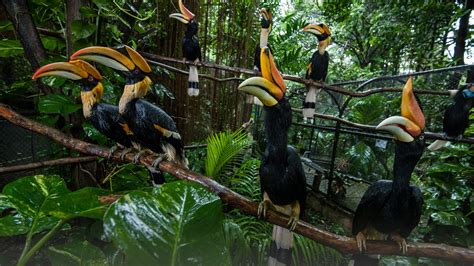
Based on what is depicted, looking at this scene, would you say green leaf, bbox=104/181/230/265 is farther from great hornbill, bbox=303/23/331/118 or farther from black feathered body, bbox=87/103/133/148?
great hornbill, bbox=303/23/331/118

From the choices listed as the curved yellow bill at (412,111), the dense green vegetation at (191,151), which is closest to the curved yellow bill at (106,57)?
the dense green vegetation at (191,151)

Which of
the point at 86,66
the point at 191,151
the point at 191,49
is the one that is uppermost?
the point at 191,49

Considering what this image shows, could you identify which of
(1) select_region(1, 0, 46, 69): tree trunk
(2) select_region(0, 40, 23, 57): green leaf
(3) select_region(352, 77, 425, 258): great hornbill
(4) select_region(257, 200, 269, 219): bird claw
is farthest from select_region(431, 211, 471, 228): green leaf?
(2) select_region(0, 40, 23, 57): green leaf

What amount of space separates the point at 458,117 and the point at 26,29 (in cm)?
210

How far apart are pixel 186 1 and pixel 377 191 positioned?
2319mm

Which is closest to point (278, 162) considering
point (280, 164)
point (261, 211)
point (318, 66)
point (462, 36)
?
point (280, 164)

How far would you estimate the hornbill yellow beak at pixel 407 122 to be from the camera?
72 cm

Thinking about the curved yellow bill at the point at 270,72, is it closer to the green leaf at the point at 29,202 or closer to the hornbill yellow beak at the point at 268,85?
the hornbill yellow beak at the point at 268,85

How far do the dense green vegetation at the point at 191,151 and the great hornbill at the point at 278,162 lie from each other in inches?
12.1

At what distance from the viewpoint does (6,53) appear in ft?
4.46

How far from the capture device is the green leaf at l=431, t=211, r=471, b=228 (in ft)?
4.31

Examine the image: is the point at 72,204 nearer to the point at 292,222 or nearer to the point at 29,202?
the point at 29,202

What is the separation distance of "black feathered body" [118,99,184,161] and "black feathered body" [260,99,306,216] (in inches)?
18.3

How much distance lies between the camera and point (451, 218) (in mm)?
1328
